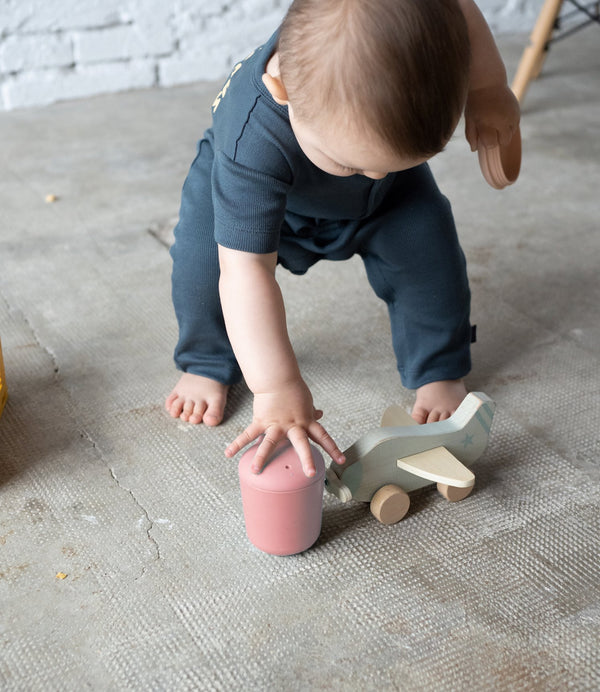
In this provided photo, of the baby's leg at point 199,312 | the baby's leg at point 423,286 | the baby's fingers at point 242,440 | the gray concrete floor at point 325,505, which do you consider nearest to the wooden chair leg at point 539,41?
the gray concrete floor at point 325,505

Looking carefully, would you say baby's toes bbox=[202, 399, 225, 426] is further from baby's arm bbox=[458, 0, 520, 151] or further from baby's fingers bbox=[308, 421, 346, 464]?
baby's arm bbox=[458, 0, 520, 151]

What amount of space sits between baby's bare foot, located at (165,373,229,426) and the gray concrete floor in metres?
0.02

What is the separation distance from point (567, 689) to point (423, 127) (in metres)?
0.42

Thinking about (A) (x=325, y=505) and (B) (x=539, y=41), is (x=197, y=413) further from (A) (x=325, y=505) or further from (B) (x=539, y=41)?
(B) (x=539, y=41)

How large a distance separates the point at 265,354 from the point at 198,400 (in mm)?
205

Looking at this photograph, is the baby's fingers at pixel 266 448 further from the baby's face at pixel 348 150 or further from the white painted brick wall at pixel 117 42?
the white painted brick wall at pixel 117 42

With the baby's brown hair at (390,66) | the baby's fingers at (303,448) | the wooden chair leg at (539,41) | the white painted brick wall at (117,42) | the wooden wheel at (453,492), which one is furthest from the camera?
the white painted brick wall at (117,42)

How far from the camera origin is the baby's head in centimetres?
54

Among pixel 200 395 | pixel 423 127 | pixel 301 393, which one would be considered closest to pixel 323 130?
pixel 423 127

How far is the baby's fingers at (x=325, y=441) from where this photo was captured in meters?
0.69

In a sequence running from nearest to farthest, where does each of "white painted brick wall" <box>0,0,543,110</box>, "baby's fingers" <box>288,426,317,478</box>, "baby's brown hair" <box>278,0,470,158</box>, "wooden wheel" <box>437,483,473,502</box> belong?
1. "baby's brown hair" <box>278,0,470,158</box>
2. "baby's fingers" <box>288,426,317,478</box>
3. "wooden wheel" <box>437,483,473,502</box>
4. "white painted brick wall" <box>0,0,543,110</box>

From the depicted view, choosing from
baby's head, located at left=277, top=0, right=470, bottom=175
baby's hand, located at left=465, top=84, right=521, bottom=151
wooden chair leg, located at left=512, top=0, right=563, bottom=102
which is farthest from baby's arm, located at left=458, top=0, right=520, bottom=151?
wooden chair leg, located at left=512, top=0, right=563, bottom=102

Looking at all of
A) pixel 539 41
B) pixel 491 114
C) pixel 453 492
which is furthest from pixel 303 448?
pixel 539 41

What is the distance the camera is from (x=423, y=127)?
55cm
